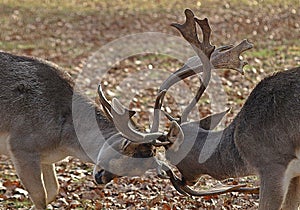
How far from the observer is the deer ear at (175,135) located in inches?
277

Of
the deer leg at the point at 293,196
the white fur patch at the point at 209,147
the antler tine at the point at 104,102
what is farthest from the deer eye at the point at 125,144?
the deer leg at the point at 293,196

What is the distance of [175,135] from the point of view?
714 centimetres

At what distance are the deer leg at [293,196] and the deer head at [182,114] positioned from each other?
1.01 metres

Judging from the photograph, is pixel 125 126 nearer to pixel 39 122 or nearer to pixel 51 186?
pixel 39 122

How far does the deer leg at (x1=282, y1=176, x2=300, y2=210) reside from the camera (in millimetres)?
7258

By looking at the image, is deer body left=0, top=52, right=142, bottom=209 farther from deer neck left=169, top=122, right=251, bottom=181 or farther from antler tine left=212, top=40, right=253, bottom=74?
antler tine left=212, top=40, right=253, bottom=74

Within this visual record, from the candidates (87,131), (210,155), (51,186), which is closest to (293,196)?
(210,155)

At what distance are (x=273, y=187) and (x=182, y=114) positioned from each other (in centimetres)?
132

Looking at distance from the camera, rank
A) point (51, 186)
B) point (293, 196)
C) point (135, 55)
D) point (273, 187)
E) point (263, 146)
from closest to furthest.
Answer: point (273, 187)
point (263, 146)
point (293, 196)
point (51, 186)
point (135, 55)

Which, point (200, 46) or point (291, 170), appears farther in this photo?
point (200, 46)

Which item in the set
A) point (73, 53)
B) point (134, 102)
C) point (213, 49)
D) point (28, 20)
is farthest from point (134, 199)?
point (28, 20)

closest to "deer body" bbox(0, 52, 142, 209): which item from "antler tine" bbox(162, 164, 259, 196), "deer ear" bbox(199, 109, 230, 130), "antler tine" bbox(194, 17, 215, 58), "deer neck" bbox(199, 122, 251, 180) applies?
"antler tine" bbox(162, 164, 259, 196)

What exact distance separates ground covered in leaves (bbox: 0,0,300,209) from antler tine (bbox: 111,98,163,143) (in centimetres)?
88

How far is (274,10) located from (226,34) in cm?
460
